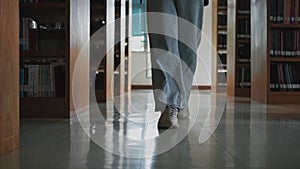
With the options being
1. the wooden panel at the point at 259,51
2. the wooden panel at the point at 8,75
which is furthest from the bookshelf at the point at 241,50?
the wooden panel at the point at 8,75

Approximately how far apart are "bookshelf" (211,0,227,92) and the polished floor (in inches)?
Result: 183

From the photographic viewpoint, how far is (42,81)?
8.80 feet

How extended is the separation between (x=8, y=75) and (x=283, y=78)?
3162mm

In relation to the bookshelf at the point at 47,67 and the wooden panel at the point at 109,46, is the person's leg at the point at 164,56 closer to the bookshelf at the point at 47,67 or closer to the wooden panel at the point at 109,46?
the bookshelf at the point at 47,67

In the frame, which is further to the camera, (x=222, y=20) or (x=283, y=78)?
(x=222, y=20)

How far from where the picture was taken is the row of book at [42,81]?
8.70 ft

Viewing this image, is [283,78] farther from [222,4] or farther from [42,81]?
[222,4]

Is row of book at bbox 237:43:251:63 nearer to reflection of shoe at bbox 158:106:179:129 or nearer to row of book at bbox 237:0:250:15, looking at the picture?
row of book at bbox 237:0:250:15

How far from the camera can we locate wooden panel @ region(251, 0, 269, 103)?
4130 mm

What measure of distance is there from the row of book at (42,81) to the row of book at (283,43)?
219cm

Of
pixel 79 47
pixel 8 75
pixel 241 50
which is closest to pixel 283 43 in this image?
pixel 241 50

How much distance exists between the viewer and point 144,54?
30.4 feet

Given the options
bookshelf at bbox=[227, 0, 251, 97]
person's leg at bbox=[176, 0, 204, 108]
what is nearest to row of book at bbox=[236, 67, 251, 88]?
bookshelf at bbox=[227, 0, 251, 97]

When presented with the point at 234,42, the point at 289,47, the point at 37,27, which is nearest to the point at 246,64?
the point at 234,42
